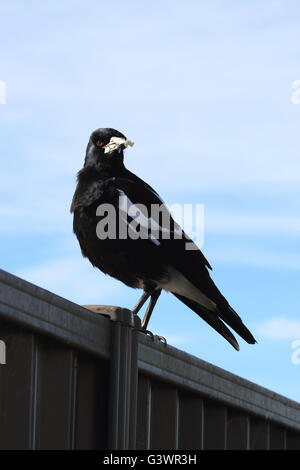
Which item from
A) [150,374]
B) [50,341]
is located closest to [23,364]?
[50,341]

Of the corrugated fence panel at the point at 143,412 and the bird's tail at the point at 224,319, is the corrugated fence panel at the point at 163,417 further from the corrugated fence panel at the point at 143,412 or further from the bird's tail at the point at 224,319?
the bird's tail at the point at 224,319

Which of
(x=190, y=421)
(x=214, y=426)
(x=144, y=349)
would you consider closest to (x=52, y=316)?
(x=144, y=349)

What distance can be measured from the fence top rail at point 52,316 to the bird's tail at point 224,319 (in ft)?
9.18

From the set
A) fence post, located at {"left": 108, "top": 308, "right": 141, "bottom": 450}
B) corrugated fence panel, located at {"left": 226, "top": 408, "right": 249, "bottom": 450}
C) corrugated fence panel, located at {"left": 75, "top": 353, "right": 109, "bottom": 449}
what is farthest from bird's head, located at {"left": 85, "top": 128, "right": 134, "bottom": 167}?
corrugated fence panel, located at {"left": 75, "top": 353, "right": 109, "bottom": 449}

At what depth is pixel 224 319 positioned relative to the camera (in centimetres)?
664

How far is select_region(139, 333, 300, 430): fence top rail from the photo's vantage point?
4.18m

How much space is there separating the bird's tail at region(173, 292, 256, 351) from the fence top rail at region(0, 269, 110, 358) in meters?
2.80

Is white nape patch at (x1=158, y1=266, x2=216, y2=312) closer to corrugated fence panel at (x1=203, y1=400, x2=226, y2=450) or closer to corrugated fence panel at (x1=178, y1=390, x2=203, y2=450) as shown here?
corrugated fence panel at (x1=203, y1=400, x2=226, y2=450)

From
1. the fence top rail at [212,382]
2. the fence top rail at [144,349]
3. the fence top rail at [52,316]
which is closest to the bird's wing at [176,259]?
the fence top rail at [212,382]

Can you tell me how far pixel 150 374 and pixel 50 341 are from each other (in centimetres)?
80

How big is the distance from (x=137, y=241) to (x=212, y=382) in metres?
1.72

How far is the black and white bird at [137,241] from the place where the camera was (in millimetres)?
6270

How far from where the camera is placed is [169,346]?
4305 mm
